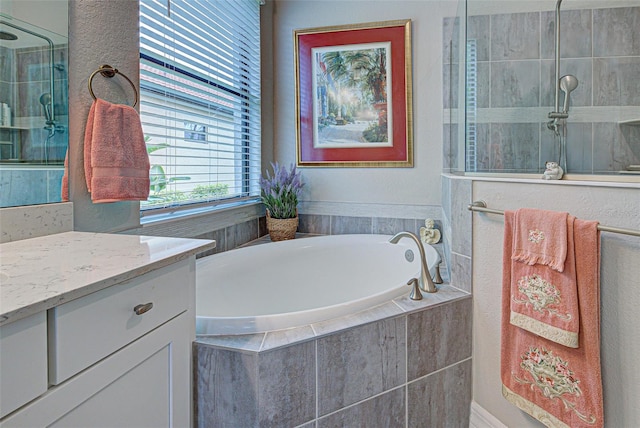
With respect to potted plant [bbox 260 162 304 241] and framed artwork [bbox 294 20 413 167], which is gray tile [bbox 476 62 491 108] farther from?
potted plant [bbox 260 162 304 241]

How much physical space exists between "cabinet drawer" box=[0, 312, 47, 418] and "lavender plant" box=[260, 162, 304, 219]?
1950mm

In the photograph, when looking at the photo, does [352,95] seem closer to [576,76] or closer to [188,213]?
[576,76]

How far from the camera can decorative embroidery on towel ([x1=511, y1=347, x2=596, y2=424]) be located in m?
1.17

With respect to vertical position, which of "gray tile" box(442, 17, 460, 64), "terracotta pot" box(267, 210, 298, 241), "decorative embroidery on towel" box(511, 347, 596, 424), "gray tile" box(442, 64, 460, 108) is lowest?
"decorative embroidery on towel" box(511, 347, 596, 424)

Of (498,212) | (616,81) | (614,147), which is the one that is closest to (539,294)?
(498,212)

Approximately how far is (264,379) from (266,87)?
2.22 metres

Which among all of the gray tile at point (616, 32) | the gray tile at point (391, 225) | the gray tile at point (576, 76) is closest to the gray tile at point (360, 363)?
the gray tile at point (391, 225)

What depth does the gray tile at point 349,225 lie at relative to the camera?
2.65 m

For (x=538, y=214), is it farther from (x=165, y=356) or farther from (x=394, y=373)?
A: (x=165, y=356)

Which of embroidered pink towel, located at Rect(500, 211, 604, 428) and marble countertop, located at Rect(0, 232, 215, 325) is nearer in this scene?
marble countertop, located at Rect(0, 232, 215, 325)

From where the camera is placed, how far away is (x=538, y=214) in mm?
1269

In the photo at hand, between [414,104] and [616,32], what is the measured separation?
1.16 m

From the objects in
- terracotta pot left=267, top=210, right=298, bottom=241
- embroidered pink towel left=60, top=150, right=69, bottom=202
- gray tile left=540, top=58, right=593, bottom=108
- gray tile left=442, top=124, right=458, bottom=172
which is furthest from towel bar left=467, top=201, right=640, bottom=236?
embroidered pink towel left=60, top=150, right=69, bottom=202

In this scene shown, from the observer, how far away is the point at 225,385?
1.10 m
